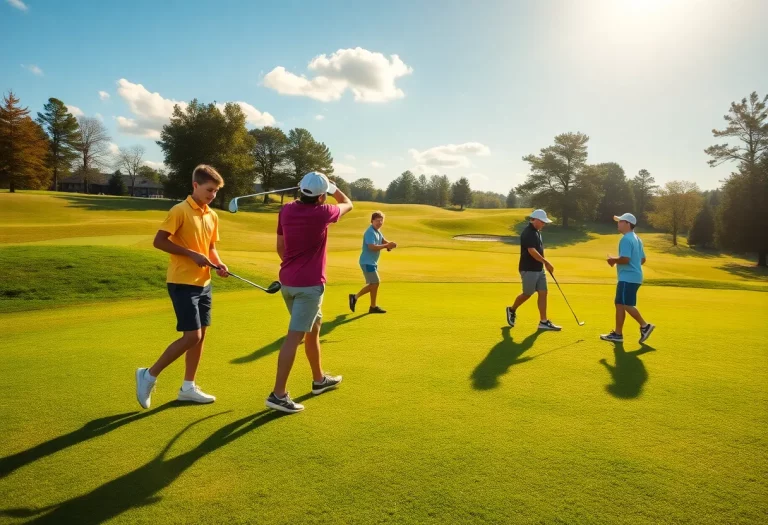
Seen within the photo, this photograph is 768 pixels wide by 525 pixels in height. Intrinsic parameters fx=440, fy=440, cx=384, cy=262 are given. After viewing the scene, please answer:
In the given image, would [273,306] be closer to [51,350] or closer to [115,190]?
[51,350]

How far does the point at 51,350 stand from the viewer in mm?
6328

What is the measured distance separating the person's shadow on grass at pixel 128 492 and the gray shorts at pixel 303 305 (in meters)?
1.25

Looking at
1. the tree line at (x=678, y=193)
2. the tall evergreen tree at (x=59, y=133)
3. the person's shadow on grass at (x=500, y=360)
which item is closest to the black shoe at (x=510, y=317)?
the person's shadow on grass at (x=500, y=360)

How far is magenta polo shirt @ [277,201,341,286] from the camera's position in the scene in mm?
4617

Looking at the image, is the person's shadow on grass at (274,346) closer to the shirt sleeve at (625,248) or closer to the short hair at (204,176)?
the short hair at (204,176)

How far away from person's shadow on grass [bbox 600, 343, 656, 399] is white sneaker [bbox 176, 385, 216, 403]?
4.48 metres

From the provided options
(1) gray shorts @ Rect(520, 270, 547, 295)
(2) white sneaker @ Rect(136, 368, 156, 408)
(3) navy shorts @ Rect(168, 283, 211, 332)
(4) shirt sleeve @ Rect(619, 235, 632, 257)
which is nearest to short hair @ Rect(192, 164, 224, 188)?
(3) navy shorts @ Rect(168, 283, 211, 332)

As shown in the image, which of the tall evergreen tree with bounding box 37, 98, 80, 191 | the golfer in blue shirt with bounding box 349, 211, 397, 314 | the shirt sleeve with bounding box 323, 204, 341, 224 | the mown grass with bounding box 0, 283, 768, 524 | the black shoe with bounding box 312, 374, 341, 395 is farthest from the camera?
the tall evergreen tree with bounding box 37, 98, 80, 191

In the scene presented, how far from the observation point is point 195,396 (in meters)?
4.71

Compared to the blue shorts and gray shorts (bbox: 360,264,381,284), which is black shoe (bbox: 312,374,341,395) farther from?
the blue shorts

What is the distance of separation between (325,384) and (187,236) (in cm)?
227

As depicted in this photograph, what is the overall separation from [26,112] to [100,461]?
66315 mm

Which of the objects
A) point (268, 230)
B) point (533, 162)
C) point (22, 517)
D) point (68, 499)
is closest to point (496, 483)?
point (68, 499)

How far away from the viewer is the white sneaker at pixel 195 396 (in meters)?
4.70
